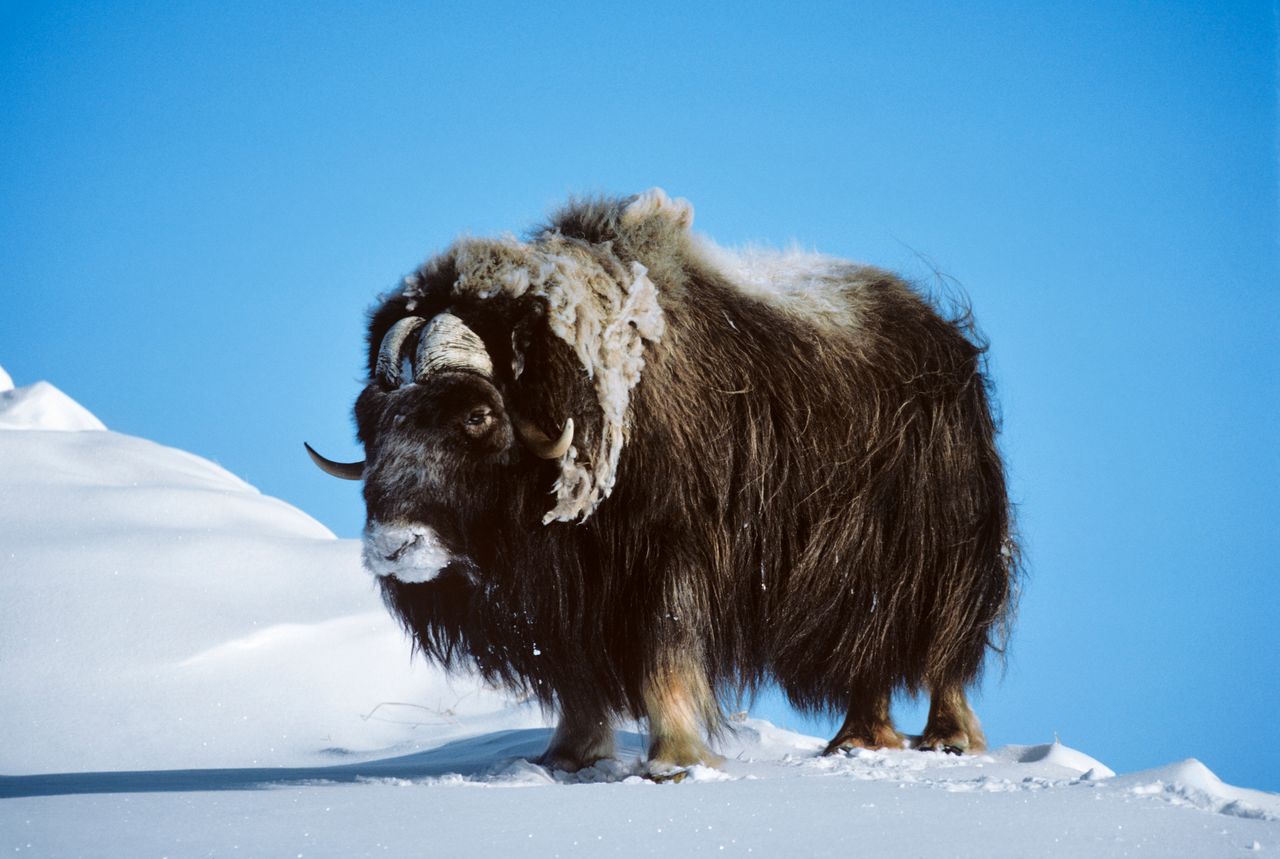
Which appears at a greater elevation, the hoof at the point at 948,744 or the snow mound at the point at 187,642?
the snow mound at the point at 187,642

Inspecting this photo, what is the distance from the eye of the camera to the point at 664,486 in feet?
11.3

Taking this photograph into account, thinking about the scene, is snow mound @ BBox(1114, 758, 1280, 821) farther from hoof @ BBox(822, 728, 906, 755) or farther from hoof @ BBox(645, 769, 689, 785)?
hoof @ BBox(822, 728, 906, 755)

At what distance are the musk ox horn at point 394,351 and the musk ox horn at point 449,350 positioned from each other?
0.23 feet

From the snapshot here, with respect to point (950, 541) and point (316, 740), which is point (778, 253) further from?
point (316, 740)

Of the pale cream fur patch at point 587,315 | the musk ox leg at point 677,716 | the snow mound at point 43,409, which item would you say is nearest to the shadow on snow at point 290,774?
the musk ox leg at point 677,716

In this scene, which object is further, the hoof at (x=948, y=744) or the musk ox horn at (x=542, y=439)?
the hoof at (x=948, y=744)

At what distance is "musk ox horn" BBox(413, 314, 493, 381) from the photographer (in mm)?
3342

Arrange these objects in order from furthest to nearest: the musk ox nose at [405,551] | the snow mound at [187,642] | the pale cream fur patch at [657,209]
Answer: the snow mound at [187,642] → the pale cream fur patch at [657,209] → the musk ox nose at [405,551]

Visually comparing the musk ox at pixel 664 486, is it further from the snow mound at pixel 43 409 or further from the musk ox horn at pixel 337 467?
the snow mound at pixel 43 409

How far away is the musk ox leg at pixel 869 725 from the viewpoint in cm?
408

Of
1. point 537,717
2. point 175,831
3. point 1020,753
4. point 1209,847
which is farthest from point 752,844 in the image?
point 537,717


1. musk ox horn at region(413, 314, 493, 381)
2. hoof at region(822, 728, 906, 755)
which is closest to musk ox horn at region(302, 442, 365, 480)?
musk ox horn at region(413, 314, 493, 381)

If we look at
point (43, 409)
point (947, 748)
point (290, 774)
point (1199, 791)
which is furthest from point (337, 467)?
point (43, 409)

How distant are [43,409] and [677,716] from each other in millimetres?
8067
